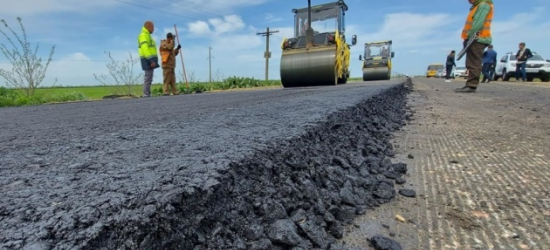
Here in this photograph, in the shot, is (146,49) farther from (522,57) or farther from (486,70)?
(522,57)

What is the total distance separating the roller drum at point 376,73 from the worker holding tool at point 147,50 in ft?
48.9

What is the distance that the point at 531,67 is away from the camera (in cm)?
1571

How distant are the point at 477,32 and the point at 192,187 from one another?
6328mm

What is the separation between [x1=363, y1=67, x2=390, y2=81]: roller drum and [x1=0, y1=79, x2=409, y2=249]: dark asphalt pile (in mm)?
19604

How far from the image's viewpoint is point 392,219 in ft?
4.02

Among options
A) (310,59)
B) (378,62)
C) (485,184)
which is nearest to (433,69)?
(378,62)

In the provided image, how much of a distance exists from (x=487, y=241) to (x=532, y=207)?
348mm

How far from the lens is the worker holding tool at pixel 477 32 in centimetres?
584

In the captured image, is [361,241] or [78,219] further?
[361,241]

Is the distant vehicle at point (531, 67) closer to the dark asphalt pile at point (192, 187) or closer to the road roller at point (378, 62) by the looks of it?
the road roller at point (378, 62)

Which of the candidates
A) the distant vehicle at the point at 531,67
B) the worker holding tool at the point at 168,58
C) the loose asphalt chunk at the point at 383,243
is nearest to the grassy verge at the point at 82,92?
the worker holding tool at the point at 168,58

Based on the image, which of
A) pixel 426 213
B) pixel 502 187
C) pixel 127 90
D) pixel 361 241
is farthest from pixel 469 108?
pixel 127 90

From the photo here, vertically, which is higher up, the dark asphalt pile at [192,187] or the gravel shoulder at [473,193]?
the dark asphalt pile at [192,187]

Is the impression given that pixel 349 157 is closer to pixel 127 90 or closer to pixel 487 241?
pixel 487 241
